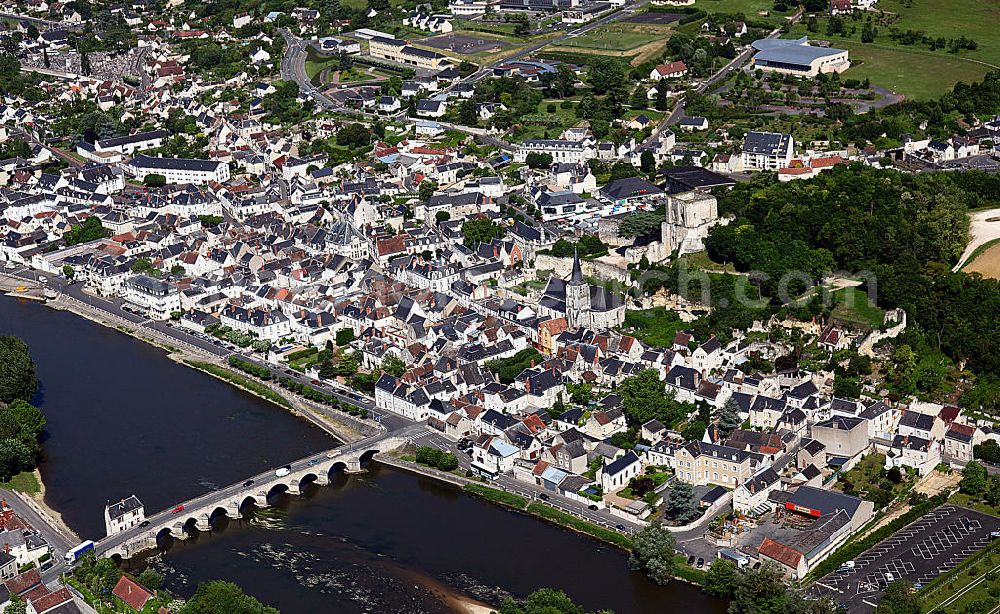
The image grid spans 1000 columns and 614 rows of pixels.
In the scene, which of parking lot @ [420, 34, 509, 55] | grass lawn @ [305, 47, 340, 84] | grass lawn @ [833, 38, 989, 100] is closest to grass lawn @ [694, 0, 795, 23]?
grass lawn @ [833, 38, 989, 100]

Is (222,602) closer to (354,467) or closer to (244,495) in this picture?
(244,495)

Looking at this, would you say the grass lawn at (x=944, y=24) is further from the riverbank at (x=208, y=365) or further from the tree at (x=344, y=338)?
the riverbank at (x=208, y=365)

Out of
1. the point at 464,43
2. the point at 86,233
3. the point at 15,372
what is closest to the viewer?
the point at 15,372

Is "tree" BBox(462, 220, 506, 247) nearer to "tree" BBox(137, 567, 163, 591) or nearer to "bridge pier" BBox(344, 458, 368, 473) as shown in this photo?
"bridge pier" BBox(344, 458, 368, 473)

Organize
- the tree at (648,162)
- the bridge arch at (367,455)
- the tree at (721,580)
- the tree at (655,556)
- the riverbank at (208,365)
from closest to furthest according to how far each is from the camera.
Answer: the tree at (721,580) → the tree at (655,556) → the bridge arch at (367,455) → the riverbank at (208,365) → the tree at (648,162)

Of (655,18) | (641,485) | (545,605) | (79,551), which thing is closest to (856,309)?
(641,485)

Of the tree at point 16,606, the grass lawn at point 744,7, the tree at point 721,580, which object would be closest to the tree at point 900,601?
the tree at point 721,580
